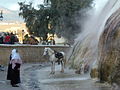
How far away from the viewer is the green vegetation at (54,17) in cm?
4641

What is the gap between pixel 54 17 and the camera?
157 ft

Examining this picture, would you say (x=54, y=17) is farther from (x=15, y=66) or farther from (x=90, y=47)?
(x=15, y=66)

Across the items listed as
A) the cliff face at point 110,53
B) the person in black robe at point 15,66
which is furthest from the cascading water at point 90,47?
the person in black robe at point 15,66

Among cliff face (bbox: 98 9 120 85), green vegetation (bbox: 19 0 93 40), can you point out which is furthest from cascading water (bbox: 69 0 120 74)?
green vegetation (bbox: 19 0 93 40)

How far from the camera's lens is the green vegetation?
46.4 m

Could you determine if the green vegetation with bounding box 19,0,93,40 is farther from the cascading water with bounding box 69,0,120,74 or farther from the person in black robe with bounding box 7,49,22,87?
the person in black robe with bounding box 7,49,22,87

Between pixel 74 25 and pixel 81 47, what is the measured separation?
73.3ft

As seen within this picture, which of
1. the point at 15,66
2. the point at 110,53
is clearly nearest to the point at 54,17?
the point at 15,66

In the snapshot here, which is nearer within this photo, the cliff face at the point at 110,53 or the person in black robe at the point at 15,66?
the cliff face at the point at 110,53

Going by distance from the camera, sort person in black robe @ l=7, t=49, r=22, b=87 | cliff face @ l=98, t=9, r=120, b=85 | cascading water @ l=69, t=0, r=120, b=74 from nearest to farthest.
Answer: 1. cliff face @ l=98, t=9, r=120, b=85
2. person in black robe @ l=7, t=49, r=22, b=87
3. cascading water @ l=69, t=0, r=120, b=74

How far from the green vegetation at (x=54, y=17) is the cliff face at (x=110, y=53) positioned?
95.8ft

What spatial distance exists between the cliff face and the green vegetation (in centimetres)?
2921

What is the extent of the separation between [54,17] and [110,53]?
1307 inches

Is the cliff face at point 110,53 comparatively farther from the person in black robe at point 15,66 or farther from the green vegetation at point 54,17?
the green vegetation at point 54,17
